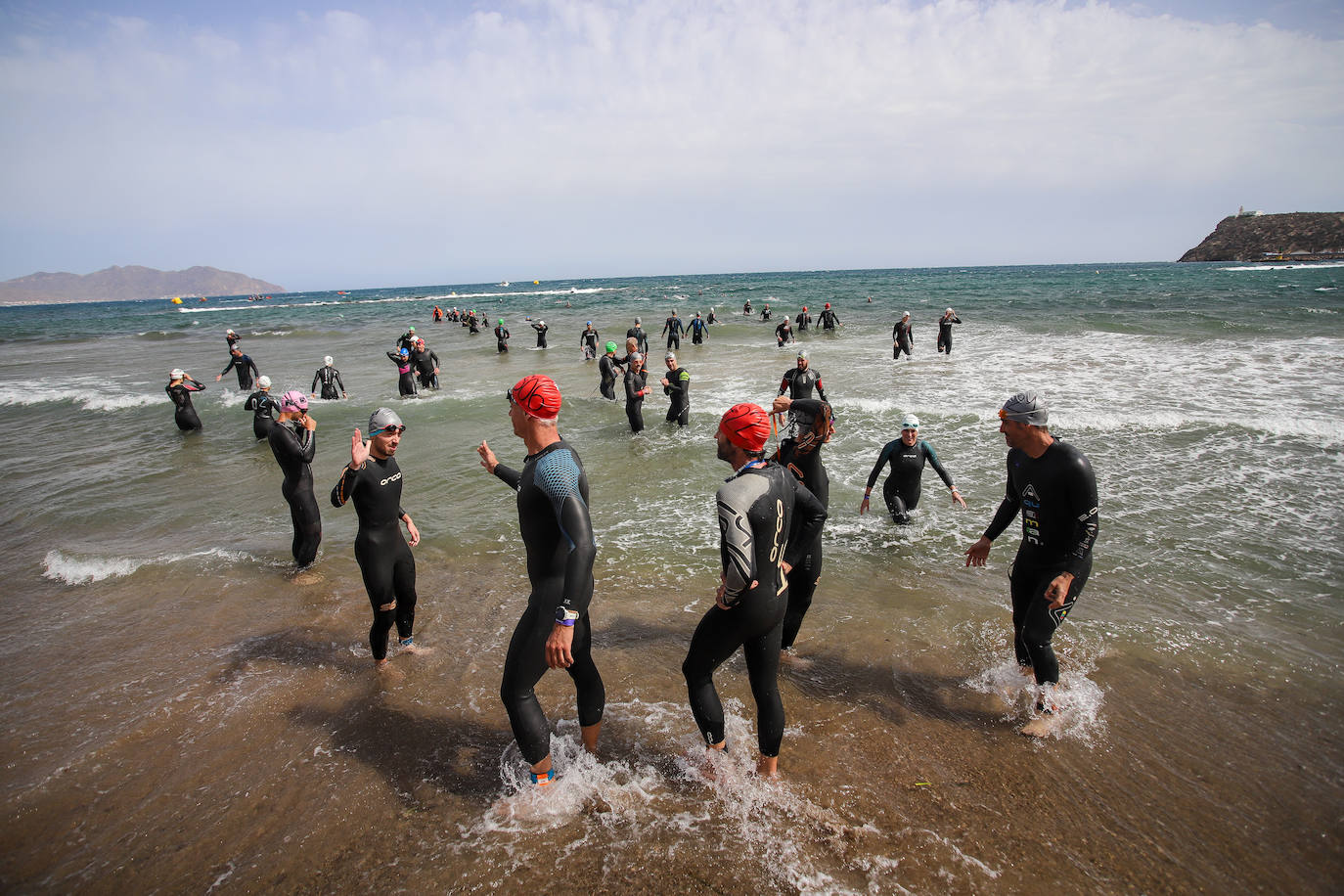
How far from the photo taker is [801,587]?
4.54 metres

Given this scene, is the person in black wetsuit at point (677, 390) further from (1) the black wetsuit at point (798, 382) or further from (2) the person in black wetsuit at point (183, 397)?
(2) the person in black wetsuit at point (183, 397)

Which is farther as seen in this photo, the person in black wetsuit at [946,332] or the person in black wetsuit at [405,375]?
the person in black wetsuit at [946,332]

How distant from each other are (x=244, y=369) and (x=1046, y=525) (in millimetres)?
20279

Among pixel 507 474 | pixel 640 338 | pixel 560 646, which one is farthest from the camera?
pixel 640 338

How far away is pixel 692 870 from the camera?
2.95 metres

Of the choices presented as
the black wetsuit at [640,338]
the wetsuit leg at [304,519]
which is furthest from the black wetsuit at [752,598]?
the black wetsuit at [640,338]

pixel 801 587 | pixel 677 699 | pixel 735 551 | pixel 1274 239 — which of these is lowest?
pixel 677 699

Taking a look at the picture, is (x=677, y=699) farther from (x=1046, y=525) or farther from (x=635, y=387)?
(x=635, y=387)

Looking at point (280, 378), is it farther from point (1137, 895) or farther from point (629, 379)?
point (1137, 895)

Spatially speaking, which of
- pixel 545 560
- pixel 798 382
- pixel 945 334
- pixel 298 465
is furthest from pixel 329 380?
pixel 945 334

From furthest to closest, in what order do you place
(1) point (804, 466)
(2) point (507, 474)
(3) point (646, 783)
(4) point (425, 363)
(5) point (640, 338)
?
1. (4) point (425, 363)
2. (5) point (640, 338)
3. (1) point (804, 466)
4. (2) point (507, 474)
5. (3) point (646, 783)

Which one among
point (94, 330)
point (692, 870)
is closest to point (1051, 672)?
point (692, 870)

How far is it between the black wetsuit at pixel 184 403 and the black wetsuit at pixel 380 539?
37.1ft

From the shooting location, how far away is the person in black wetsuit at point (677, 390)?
12.1 m
